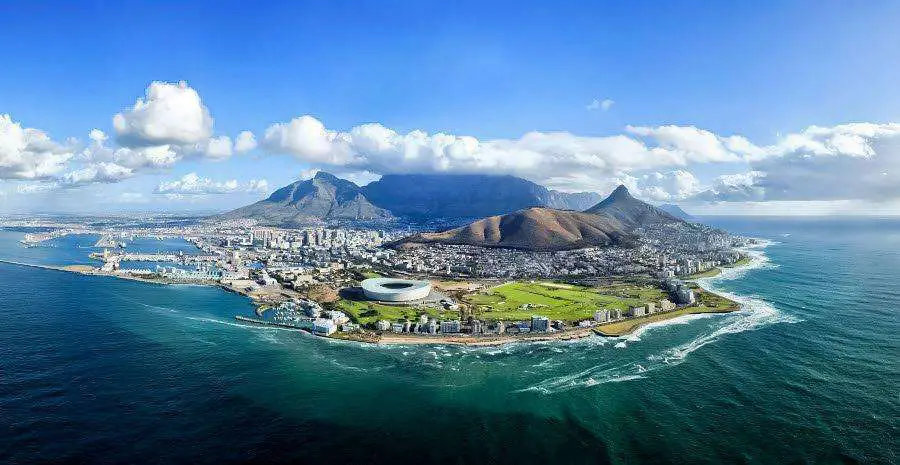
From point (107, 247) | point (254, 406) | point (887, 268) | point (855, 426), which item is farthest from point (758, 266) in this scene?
point (107, 247)

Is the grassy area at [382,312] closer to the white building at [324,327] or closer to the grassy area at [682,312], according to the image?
the white building at [324,327]

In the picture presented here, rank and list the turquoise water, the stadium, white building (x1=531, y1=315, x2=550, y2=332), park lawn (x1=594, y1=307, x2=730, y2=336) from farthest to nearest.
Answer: the stadium, park lawn (x1=594, y1=307, x2=730, y2=336), white building (x1=531, y1=315, x2=550, y2=332), the turquoise water

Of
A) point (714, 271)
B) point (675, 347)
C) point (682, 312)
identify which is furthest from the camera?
point (714, 271)

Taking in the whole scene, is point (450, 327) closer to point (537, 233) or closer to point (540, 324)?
point (540, 324)

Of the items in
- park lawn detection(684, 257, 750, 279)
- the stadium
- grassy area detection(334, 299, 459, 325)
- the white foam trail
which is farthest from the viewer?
park lawn detection(684, 257, 750, 279)

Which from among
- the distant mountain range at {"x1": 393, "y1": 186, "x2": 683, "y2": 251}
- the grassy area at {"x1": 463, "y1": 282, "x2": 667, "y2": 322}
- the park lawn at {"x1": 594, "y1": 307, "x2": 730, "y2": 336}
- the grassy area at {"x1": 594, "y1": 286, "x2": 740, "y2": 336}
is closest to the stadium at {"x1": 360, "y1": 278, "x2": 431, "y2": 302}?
the grassy area at {"x1": 463, "y1": 282, "x2": 667, "y2": 322}

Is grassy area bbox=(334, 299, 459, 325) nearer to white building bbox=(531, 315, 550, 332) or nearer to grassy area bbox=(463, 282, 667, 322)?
grassy area bbox=(463, 282, 667, 322)

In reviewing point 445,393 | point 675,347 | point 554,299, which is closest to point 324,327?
point 445,393
